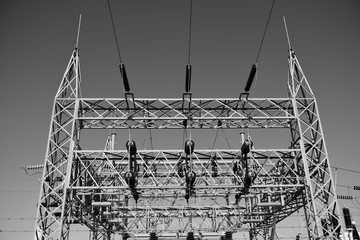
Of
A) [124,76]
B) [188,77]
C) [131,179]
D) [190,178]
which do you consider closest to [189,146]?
[190,178]

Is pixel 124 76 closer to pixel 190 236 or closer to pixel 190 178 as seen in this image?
pixel 190 178

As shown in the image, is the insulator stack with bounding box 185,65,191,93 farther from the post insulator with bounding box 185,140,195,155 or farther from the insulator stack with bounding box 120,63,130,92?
the insulator stack with bounding box 120,63,130,92

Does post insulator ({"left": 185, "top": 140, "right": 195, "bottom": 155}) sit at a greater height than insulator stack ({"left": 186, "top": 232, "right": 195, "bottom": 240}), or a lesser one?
greater

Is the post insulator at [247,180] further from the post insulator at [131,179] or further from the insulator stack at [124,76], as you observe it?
the insulator stack at [124,76]

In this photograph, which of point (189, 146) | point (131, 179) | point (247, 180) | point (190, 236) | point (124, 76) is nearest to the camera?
point (124, 76)

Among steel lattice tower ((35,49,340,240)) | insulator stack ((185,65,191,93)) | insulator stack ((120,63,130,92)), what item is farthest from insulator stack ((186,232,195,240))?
insulator stack ((120,63,130,92))

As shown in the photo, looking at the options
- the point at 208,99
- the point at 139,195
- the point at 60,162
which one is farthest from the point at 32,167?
the point at 208,99

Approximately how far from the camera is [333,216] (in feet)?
49.1

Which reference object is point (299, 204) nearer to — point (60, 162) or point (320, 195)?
point (320, 195)

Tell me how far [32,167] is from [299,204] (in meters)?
16.0

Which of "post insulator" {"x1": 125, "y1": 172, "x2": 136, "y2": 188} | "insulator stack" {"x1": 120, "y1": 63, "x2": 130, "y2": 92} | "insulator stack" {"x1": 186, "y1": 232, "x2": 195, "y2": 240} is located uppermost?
"insulator stack" {"x1": 120, "y1": 63, "x2": 130, "y2": 92}

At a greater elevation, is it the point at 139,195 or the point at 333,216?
the point at 139,195

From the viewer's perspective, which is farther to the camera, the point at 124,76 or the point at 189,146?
the point at 189,146

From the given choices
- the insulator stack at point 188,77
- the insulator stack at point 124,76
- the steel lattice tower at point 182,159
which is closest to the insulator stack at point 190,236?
the steel lattice tower at point 182,159
